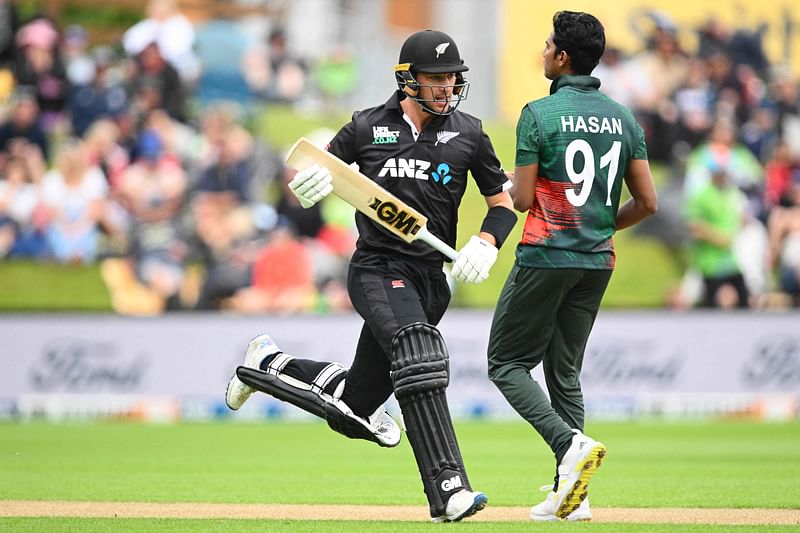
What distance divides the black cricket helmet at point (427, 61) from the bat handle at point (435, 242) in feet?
1.99

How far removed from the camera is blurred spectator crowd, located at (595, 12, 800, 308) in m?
16.7

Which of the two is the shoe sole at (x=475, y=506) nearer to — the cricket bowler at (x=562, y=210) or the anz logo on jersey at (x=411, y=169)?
the cricket bowler at (x=562, y=210)

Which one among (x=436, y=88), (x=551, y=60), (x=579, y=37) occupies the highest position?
(x=579, y=37)

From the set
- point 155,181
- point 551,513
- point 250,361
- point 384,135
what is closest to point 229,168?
point 155,181

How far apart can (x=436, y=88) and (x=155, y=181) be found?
1115 cm

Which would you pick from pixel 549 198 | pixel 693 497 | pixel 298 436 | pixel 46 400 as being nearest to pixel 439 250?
pixel 549 198

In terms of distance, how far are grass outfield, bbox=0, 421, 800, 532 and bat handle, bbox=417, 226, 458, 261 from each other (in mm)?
1259

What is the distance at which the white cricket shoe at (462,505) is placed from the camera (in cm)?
594

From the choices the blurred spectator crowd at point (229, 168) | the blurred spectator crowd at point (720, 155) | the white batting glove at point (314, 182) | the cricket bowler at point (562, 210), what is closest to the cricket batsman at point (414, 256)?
the white batting glove at point (314, 182)

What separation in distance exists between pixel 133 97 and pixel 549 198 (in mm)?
12420

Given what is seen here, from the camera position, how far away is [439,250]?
638cm

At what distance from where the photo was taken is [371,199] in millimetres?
6328

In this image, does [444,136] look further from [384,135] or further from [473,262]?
[473,262]

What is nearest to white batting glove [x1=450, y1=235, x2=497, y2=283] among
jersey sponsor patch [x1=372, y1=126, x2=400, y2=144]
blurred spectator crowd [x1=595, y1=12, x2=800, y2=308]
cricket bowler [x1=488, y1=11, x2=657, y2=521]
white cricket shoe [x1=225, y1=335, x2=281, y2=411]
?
cricket bowler [x1=488, y1=11, x2=657, y2=521]
